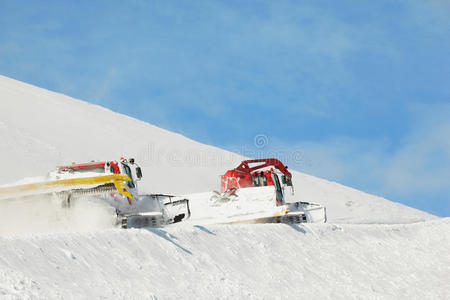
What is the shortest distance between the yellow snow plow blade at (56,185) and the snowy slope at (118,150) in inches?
609

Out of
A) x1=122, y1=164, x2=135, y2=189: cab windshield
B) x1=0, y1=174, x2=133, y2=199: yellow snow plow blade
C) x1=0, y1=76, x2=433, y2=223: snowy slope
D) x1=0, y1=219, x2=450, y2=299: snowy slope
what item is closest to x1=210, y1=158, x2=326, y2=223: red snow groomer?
x1=0, y1=219, x2=450, y2=299: snowy slope

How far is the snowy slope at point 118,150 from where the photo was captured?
3069cm

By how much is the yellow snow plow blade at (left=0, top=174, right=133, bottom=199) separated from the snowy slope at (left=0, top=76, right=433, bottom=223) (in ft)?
50.8

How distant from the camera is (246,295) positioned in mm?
9156

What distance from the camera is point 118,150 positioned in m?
36.9

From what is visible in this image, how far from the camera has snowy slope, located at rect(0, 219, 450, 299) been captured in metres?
7.83

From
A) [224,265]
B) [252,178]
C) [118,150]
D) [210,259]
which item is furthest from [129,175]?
[118,150]

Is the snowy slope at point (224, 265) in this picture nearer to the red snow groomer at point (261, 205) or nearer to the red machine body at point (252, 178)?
the red snow groomer at point (261, 205)

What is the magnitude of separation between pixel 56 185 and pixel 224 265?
3905mm

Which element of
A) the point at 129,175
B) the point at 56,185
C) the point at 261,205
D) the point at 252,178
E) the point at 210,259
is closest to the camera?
the point at 210,259

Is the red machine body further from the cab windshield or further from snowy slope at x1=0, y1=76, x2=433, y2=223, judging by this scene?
snowy slope at x1=0, y1=76, x2=433, y2=223

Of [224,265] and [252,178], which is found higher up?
[252,178]

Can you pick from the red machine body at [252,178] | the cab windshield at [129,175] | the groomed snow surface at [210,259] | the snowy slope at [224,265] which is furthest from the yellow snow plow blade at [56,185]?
the red machine body at [252,178]

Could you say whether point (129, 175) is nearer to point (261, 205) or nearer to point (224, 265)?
point (261, 205)
